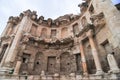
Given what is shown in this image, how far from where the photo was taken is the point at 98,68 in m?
12.8

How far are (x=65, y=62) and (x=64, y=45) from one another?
113 inches

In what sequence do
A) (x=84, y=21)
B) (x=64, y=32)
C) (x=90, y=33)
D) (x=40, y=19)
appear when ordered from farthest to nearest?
(x=40, y=19) < (x=64, y=32) < (x=84, y=21) < (x=90, y=33)

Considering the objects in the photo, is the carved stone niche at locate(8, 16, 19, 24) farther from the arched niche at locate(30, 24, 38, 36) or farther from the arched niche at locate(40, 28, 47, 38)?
the arched niche at locate(40, 28, 47, 38)

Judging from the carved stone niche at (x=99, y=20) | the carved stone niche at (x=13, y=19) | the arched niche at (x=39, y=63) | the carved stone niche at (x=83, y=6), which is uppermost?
the carved stone niche at (x=83, y=6)

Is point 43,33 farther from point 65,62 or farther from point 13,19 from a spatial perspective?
point 65,62

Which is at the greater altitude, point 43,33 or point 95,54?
point 43,33

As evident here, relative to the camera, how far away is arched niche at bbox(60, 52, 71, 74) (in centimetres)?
1794

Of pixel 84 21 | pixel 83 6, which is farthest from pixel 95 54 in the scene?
pixel 83 6

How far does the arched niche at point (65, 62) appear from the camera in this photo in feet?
58.9

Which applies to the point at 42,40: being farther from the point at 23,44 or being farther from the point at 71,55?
the point at 71,55

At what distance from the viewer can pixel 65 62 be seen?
1881cm

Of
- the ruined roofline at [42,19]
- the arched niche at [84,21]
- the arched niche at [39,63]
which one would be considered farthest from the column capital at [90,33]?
the arched niche at [39,63]

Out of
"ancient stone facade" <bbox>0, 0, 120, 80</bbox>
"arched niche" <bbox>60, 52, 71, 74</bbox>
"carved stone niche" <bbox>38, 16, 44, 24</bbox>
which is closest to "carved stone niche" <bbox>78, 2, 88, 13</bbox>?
"ancient stone facade" <bbox>0, 0, 120, 80</bbox>

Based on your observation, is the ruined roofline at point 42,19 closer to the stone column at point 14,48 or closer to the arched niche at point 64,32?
the arched niche at point 64,32
